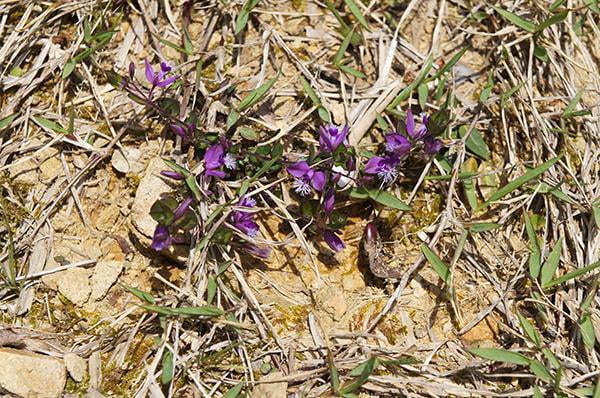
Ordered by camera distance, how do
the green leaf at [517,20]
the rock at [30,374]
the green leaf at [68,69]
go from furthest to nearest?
the green leaf at [517,20] → the green leaf at [68,69] → the rock at [30,374]

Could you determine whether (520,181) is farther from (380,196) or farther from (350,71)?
(350,71)

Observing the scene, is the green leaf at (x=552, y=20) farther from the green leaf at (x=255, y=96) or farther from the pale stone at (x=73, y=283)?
the pale stone at (x=73, y=283)

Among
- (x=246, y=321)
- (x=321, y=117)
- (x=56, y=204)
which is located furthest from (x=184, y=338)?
(x=321, y=117)

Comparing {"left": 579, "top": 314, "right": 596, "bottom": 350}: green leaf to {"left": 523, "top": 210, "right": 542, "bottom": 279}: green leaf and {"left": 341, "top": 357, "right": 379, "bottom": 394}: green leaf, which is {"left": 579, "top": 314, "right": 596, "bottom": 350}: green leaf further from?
{"left": 341, "top": 357, "right": 379, "bottom": 394}: green leaf

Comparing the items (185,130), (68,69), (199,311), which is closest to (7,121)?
(68,69)

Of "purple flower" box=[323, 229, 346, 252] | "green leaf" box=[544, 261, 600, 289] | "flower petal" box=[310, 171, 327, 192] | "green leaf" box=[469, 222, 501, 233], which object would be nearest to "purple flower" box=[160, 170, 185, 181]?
"flower petal" box=[310, 171, 327, 192]

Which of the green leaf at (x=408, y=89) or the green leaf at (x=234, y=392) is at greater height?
the green leaf at (x=408, y=89)

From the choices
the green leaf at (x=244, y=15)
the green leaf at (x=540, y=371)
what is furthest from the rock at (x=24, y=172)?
the green leaf at (x=540, y=371)

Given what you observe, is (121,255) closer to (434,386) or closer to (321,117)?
(321,117)
